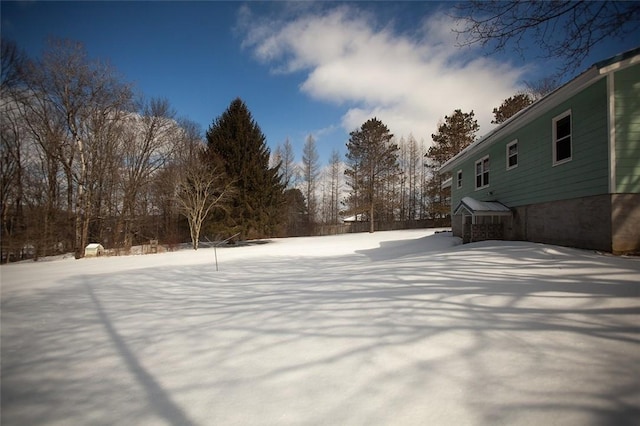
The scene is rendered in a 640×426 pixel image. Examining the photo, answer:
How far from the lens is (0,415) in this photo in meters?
1.97

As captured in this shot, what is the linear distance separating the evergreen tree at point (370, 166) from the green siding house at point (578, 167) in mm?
16181

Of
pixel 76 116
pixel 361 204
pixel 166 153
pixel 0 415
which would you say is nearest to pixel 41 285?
Answer: pixel 0 415

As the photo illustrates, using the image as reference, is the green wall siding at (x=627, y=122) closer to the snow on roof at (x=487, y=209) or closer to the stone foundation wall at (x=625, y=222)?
the stone foundation wall at (x=625, y=222)

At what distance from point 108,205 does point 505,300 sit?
81.3 feet

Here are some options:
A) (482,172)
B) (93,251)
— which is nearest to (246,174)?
(93,251)

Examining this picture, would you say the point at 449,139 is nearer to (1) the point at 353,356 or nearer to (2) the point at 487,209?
(2) the point at 487,209

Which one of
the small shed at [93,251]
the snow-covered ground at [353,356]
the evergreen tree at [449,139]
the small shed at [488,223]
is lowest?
the small shed at [93,251]

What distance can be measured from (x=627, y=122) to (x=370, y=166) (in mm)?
21423

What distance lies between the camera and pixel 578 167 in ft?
24.0

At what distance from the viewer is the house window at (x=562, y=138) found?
7.80 metres

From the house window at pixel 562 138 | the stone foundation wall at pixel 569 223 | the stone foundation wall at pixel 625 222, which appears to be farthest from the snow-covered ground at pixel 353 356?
the house window at pixel 562 138

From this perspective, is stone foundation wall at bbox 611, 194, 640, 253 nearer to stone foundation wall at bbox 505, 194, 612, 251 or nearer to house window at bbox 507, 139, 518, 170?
stone foundation wall at bbox 505, 194, 612, 251

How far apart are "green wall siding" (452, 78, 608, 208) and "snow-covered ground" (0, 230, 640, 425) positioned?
373 centimetres

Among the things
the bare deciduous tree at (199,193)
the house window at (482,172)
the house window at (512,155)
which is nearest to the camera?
the house window at (512,155)
